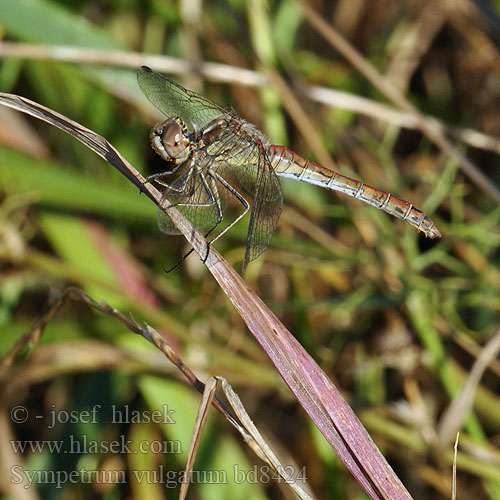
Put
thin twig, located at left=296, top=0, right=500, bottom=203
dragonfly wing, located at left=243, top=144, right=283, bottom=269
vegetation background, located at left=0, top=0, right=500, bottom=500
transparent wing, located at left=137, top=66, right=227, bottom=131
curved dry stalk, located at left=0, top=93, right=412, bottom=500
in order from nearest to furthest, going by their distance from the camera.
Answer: curved dry stalk, located at left=0, top=93, right=412, bottom=500 < dragonfly wing, located at left=243, top=144, right=283, bottom=269 < transparent wing, located at left=137, top=66, right=227, bottom=131 < vegetation background, located at left=0, top=0, right=500, bottom=500 < thin twig, located at left=296, top=0, right=500, bottom=203

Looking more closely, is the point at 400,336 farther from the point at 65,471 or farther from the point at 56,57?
the point at 56,57

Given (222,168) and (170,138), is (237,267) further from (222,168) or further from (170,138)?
(170,138)

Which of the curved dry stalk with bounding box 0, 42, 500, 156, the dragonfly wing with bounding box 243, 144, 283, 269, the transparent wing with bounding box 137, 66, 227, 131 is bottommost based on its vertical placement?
the dragonfly wing with bounding box 243, 144, 283, 269

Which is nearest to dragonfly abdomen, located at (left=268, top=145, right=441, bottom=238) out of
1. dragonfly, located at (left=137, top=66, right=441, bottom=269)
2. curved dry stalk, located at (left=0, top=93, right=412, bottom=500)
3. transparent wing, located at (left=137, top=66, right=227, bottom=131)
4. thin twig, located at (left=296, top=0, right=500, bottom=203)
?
dragonfly, located at (left=137, top=66, right=441, bottom=269)

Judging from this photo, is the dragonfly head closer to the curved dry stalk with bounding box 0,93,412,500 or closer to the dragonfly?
the dragonfly

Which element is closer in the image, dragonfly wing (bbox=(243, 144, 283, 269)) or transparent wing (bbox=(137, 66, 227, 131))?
dragonfly wing (bbox=(243, 144, 283, 269))

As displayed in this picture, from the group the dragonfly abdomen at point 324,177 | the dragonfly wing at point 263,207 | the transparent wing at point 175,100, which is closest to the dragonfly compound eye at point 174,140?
the transparent wing at point 175,100

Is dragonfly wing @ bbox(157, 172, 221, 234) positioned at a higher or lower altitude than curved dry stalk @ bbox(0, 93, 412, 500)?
higher

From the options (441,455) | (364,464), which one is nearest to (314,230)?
(441,455)
